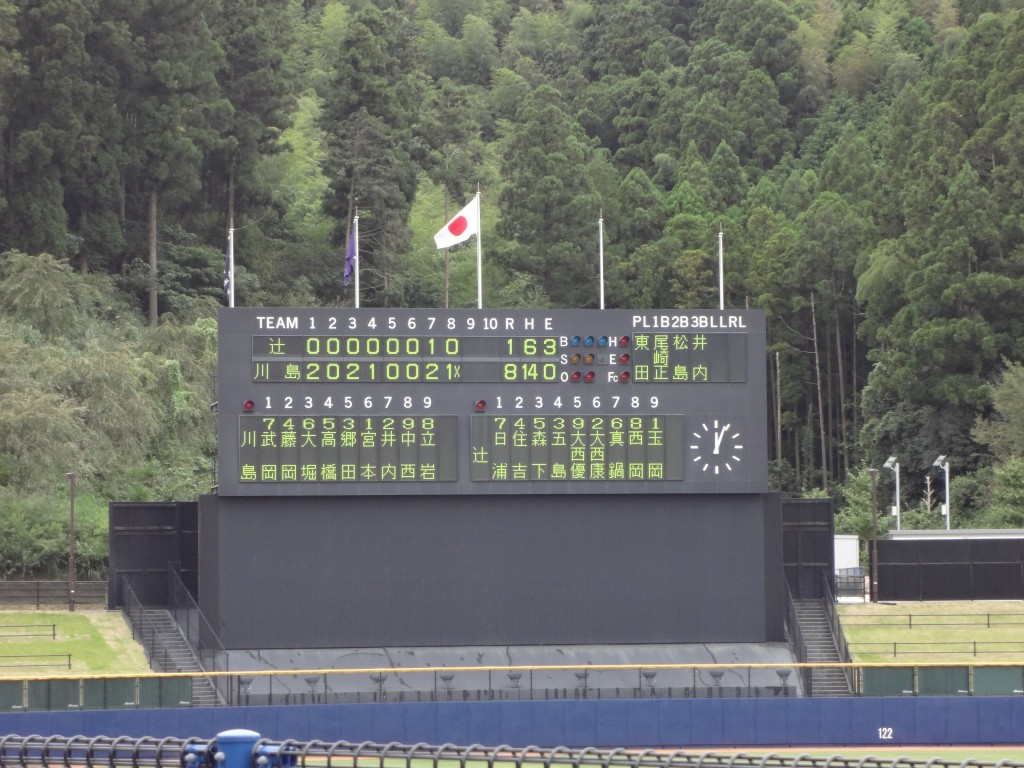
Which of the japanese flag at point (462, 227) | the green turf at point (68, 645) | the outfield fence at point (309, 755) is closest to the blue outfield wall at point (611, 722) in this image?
the green turf at point (68, 645)

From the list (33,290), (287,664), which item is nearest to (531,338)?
(287,664)

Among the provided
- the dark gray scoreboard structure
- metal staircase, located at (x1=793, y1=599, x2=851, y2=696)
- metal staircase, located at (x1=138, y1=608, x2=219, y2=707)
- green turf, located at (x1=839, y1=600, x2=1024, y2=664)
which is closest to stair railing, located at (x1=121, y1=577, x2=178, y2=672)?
metal staircase, located at (x1=138, y1=608, x2=219, y2=707)

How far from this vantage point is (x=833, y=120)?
351 ft

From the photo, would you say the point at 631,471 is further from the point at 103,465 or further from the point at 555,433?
the point at 103,465

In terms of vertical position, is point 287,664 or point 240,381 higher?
point 240,381

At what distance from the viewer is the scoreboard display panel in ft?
123

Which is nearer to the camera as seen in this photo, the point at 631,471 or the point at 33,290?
the point at 631,471

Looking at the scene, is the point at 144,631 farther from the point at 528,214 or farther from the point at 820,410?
the point at 528,214

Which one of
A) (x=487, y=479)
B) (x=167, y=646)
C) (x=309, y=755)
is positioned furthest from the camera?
(x=167, y=646)

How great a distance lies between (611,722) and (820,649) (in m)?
6.30

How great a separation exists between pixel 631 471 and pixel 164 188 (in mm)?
44374

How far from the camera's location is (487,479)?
38031 millimetres

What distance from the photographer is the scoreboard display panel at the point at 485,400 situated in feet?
123

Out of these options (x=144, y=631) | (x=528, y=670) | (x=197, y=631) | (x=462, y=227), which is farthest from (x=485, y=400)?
(x=144, y=631)
